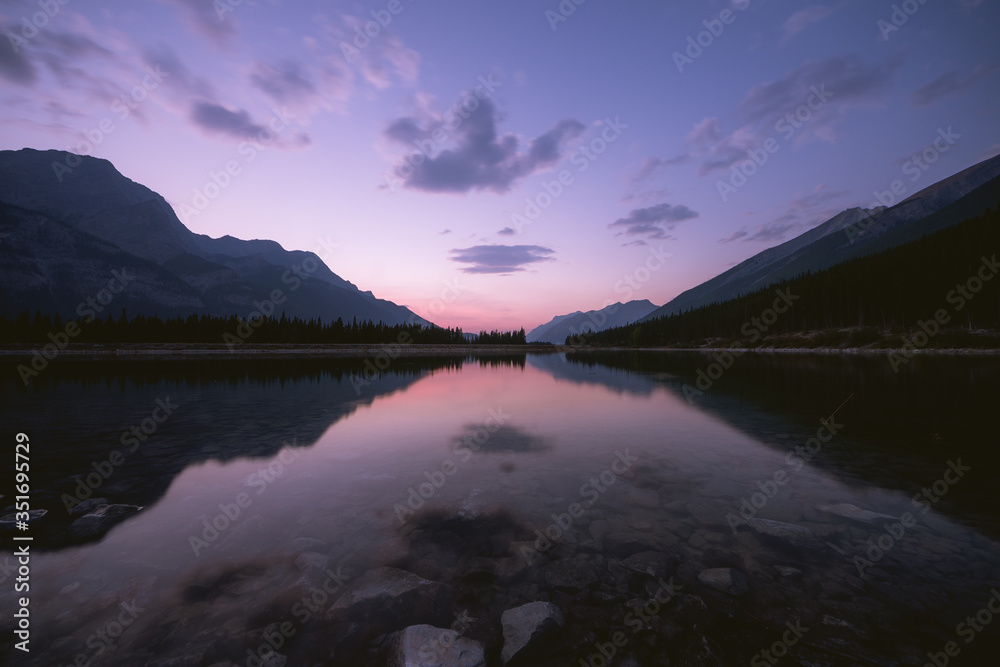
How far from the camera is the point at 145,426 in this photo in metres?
20.8

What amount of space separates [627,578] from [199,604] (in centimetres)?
802

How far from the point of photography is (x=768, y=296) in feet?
560
